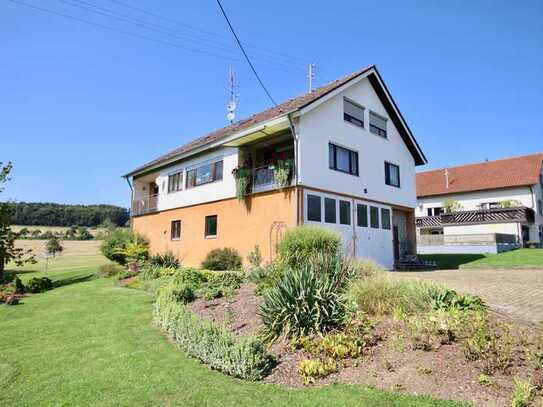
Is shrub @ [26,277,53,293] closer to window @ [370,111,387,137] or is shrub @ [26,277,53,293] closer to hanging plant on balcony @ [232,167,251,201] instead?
hanging plant on balcony @ [232,167,251,201]

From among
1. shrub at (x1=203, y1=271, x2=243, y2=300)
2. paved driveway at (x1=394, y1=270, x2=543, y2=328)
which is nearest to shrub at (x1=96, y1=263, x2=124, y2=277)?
Result: shrub at (x1=203, y1=271, x2=243, y2=300)

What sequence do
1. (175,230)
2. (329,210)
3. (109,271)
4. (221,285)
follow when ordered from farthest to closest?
(175,230) → (109,271) → (329,210) → (221,285)

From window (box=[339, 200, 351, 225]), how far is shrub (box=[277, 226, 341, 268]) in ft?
19.9

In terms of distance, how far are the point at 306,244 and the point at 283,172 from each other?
567 cm

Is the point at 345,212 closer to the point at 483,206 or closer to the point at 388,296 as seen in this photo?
the point at 388,296

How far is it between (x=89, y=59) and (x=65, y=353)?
945 centimetres

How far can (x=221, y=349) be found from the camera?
555cm

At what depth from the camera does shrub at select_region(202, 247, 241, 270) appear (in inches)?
694

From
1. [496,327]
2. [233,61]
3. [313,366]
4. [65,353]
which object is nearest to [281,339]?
[313,366]

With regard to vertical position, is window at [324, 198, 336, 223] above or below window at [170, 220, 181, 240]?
above

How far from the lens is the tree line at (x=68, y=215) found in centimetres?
6029

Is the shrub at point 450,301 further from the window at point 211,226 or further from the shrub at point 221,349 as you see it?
the window at point 211,226

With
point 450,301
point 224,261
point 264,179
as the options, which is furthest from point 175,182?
point 450,301

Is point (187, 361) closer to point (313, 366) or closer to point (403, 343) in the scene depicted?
point (313, 366)
